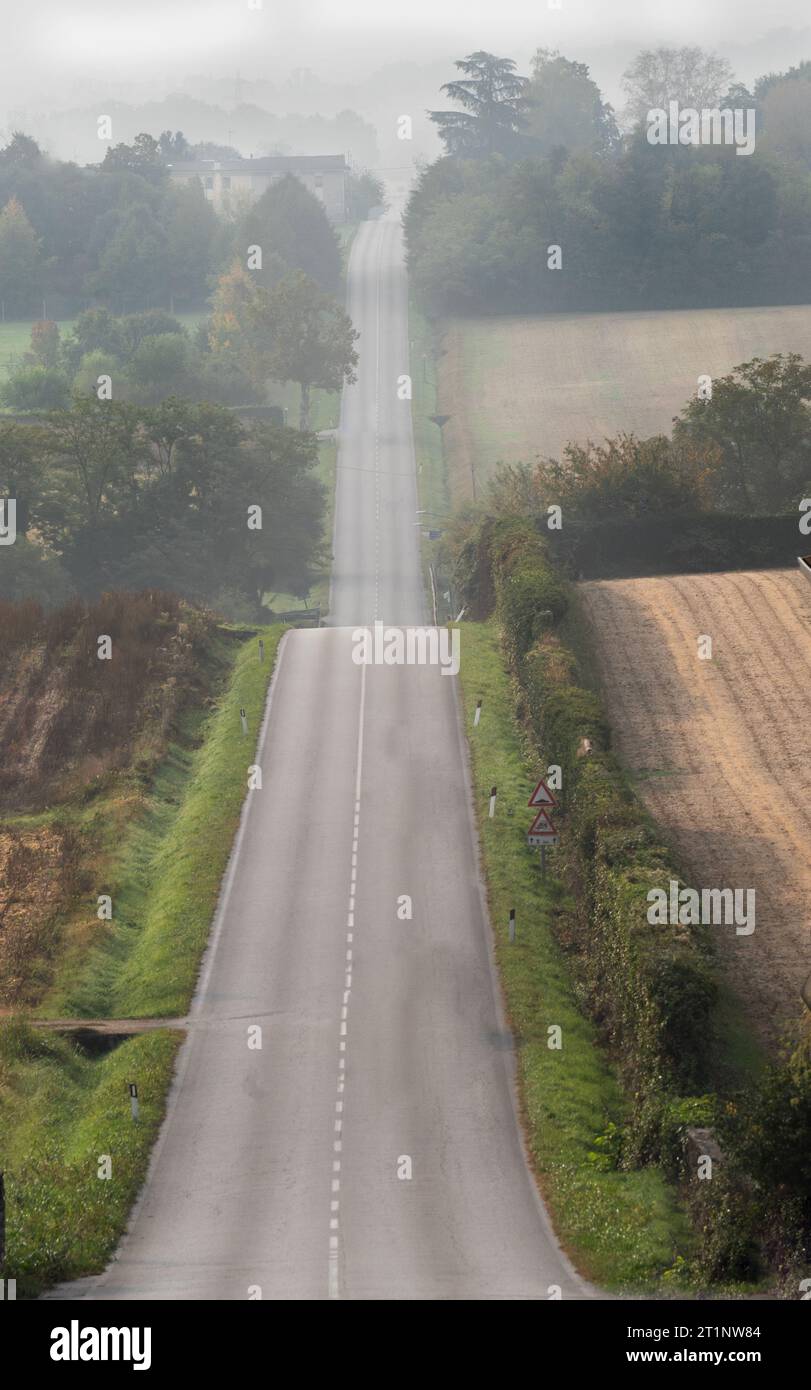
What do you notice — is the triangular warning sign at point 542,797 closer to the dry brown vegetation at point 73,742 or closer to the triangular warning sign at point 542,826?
the triangular warning sign at point 542,826

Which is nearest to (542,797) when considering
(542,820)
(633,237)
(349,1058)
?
(542,820)

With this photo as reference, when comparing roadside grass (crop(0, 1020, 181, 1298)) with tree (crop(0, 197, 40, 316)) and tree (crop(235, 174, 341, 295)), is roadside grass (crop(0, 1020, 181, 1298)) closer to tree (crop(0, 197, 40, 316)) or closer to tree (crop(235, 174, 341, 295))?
tree (crop(235, 174, 341, 295))

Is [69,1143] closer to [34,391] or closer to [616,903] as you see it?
[616,903]

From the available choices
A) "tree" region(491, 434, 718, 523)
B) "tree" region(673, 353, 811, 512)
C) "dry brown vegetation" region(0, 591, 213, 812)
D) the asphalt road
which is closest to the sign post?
the asphalt road

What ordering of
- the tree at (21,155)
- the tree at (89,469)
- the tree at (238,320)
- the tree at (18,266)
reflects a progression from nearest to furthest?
the tree at (89,469), the tree at (238,320), the tree at (18,266), the tree at (21,155)

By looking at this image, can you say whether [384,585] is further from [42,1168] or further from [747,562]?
[42,1168]

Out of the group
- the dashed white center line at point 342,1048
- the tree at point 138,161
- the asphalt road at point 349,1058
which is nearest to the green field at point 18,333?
the tree at point 138,161
